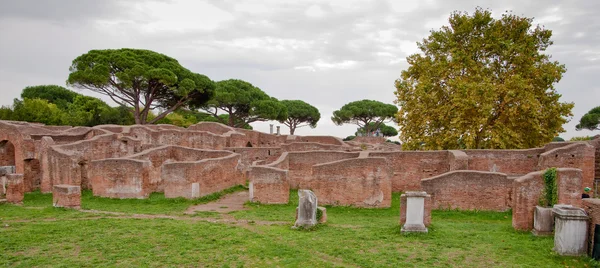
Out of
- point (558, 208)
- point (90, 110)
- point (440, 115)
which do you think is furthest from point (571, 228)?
point (90, 110)

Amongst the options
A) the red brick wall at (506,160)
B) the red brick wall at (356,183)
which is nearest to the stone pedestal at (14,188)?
the red brick wall at (356,183)

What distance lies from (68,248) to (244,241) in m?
4.32

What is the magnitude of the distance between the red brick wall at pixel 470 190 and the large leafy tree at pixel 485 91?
312 inches

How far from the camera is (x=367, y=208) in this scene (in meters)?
15.9

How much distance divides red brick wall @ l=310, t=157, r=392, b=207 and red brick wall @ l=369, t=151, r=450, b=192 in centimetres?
326

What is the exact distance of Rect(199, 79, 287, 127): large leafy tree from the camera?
50.8m

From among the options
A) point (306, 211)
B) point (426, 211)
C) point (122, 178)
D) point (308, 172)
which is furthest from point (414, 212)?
point (122, 178)

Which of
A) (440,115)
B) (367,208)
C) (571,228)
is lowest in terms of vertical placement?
(367,208)

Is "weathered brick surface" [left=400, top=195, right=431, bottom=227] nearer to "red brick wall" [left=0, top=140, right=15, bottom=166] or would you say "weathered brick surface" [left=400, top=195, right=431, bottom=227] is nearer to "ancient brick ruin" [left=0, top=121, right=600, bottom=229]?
"ancient brick ruin" [left=0, top=121, right=600, bottom=229]

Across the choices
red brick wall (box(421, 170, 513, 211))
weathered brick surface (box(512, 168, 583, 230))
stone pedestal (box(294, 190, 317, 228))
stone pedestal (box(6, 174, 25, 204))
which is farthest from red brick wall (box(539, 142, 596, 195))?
stone pedestal (box(6, 174, 25, 204))

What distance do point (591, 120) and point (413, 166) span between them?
53775 mm

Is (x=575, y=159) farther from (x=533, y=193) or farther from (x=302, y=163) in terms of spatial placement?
(x=302, y=163)

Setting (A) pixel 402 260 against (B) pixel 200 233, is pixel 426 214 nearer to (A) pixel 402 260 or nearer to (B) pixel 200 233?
(A) pixel 402 260

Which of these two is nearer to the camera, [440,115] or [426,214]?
[426,214]
